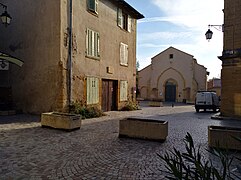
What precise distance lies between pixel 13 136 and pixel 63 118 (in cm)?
170

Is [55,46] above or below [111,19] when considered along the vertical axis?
below

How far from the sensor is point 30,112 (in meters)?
11.4

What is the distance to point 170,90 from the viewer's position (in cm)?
3047

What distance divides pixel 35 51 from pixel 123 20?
25.6 feet

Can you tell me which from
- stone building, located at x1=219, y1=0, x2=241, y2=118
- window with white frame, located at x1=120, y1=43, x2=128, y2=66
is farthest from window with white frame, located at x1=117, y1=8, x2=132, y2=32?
stone building, located at x1=219, y1=0, x2=241, y2=118

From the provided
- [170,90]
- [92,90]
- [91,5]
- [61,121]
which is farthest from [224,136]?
[170,90]

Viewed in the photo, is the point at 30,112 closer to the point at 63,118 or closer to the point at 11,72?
the point at 11,72

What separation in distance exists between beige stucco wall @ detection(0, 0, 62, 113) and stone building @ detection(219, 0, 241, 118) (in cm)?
914

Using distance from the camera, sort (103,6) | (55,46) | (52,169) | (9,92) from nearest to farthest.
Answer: (52,169)
(55,46)
(9,92)
(103,6)

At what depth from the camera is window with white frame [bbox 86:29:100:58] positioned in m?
12.2

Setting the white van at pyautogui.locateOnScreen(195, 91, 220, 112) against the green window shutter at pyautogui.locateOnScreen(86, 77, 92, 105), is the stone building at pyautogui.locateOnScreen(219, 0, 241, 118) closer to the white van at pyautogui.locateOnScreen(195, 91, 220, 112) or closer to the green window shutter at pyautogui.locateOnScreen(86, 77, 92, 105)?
the white van at pyautogui.locateOnScreen(195, 91, 220, 112)

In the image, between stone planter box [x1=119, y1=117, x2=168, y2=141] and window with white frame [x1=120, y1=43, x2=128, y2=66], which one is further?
window with white frame [x1=120, y1=43, x2=128, y2=66]

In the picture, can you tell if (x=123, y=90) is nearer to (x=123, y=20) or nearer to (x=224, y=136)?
(x=123, y=20)

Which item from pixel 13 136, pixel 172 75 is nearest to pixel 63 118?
pixel 13 136
